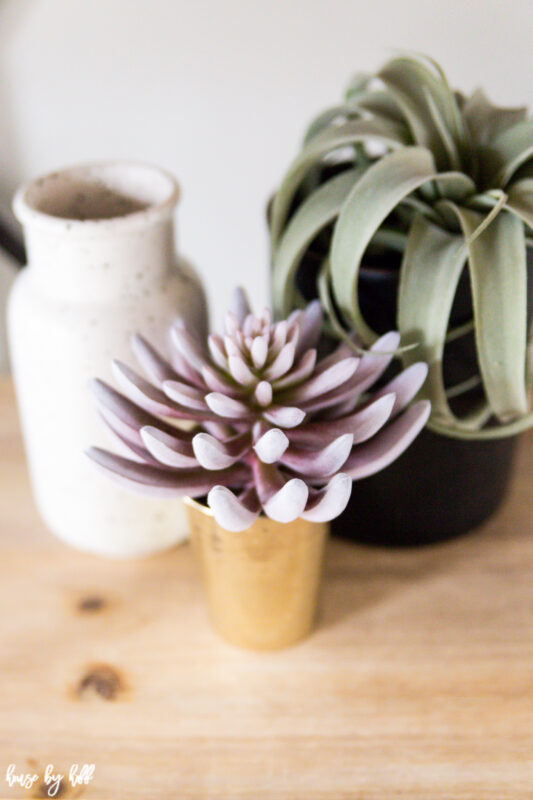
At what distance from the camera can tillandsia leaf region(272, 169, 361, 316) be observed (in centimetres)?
39

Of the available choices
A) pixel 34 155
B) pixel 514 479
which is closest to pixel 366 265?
pixel 514 479

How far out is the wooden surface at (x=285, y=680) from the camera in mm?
357

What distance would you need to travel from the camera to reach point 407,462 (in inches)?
17.2

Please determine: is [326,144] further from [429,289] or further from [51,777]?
[51,777]

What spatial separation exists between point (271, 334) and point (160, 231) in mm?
100

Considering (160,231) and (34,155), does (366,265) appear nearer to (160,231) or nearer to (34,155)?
(160,231)

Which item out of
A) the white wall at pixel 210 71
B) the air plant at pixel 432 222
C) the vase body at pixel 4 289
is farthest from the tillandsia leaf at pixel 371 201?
the vase body at pixel 4 289

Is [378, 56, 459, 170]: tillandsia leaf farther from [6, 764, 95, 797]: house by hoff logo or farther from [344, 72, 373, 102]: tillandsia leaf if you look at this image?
[6, 764, 95, 797]: house by hoff logo

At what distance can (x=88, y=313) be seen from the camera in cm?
41

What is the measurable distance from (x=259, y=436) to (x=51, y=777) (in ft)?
0.56

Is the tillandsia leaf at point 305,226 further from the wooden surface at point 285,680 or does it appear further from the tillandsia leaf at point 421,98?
the wooden surface at point 285,680

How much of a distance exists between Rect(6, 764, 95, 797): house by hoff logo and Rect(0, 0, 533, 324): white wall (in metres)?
0.41

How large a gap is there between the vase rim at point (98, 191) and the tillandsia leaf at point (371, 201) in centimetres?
9

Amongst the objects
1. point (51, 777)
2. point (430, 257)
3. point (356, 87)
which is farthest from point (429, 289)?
point (51, 777)
